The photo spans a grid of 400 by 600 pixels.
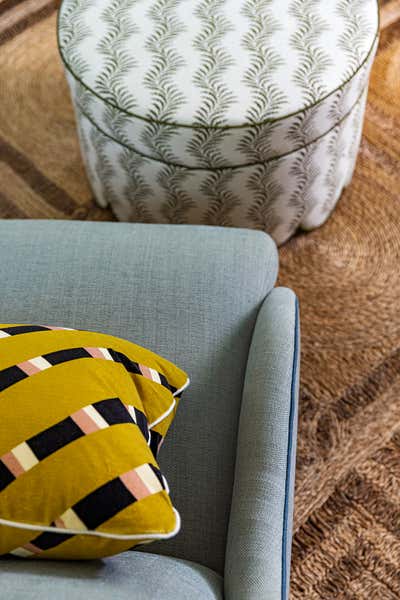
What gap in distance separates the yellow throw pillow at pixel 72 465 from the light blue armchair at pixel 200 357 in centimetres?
5

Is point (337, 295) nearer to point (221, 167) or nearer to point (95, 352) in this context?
point (221, 167)

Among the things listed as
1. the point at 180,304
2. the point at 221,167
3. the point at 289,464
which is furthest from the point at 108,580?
the point at 221,167

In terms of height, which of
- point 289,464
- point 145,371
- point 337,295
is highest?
point 145,371

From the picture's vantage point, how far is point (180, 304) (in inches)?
31.6

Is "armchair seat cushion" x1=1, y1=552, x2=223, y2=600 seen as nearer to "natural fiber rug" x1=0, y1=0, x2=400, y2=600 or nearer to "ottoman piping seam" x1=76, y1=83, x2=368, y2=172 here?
"natural fiber rug" x1=0, y1=0, x2=400, y2=600

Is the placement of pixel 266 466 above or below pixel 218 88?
below

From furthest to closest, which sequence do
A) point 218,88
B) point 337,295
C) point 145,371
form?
point 337,295 < point 218,88 < point 145,371

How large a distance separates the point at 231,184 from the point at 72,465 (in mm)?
605

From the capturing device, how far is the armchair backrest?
2.41ft

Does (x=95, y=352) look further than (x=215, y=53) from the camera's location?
No

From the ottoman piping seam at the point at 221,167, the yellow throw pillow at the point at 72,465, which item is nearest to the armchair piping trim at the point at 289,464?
the yellow throw pillow at the point at 72,465

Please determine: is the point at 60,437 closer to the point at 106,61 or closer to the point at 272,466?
the point at 272,466

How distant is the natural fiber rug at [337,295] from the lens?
3.34 ft

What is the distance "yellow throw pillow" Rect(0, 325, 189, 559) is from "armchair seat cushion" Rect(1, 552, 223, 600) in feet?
0.06
